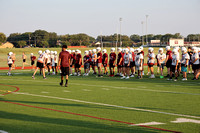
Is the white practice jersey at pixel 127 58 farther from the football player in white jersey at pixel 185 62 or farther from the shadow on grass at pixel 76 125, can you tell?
the shadow on grass at pixel 76 125

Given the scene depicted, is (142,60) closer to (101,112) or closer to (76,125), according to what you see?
(101,112)

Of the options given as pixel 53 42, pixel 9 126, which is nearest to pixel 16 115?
pixel 9 126

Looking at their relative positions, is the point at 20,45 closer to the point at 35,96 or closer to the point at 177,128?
the point at 35,96

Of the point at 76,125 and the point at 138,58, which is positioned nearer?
the point at 76,125

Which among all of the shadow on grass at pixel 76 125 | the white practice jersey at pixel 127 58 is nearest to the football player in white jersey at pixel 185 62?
the white practice jersey at pixel 127 58

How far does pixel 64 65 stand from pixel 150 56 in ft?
22.8

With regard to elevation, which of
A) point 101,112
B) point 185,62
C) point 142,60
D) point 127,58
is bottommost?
point 101,112

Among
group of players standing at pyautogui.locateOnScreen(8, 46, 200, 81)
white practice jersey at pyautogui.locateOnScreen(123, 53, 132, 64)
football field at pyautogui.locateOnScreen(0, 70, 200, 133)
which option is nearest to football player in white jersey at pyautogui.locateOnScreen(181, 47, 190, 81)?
group of players standing at pyautogui.locateOnScreen(8, 46, 200, 81)

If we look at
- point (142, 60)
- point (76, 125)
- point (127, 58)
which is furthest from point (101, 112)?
point (127, 58)

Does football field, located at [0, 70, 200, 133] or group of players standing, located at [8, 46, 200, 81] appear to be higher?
group of players standing, located at [8, 46, 200, 81]

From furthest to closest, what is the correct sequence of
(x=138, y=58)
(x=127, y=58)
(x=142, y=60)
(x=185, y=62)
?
1. (x=127, y=58)
2. (x=138, y=58)
3. (x=142, y=60)
4. (x=185, y=62)

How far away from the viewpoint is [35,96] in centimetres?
1147

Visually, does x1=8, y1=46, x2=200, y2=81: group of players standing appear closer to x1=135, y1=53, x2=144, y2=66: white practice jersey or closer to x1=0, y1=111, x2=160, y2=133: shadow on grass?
x1=135, y1=53, x2=144, y2=66: white practice jersey

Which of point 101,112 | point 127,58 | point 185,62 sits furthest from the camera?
point 127,58
